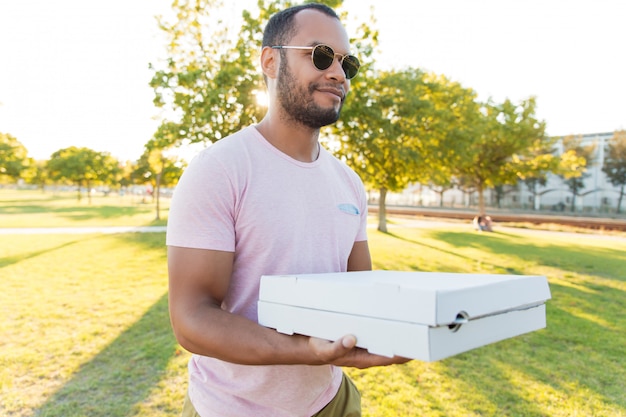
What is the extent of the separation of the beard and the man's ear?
39 mm

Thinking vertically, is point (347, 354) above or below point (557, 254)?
above

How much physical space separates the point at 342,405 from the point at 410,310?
1.00 m

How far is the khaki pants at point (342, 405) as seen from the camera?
1.80 meters

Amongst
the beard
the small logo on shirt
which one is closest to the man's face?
the beard

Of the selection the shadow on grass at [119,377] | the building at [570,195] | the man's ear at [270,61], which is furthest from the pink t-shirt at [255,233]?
the building at [570,195]

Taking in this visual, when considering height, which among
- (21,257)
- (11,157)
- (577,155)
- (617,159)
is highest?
(577,155)

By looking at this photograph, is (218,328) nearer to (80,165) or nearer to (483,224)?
(483,224)

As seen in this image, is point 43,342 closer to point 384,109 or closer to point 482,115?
point 384,109

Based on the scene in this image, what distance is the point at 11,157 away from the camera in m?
43.1

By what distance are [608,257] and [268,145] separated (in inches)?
670

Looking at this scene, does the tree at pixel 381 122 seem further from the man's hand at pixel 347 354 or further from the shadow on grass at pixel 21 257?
the man's hand at pixel 347 354

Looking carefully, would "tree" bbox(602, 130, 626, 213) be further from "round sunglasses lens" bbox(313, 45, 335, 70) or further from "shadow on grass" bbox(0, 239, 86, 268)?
"round sunglasses lens" bbox(313, 45, 335, 70)

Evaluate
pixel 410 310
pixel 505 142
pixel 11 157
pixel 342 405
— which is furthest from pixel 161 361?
pixel 11 157

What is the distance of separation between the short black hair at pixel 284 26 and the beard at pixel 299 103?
3.3 inches
